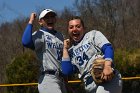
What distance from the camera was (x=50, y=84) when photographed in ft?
18.1

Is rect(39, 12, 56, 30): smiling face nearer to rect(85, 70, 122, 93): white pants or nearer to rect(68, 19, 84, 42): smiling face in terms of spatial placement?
rect(68, 19, 84, 42): smiling face

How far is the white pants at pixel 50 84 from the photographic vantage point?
5489mm

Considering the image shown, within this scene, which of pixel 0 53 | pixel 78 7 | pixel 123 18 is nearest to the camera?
pixel 0 53

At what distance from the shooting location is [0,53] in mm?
25484

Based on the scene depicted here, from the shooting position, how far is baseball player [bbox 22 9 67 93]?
5504 millimetres

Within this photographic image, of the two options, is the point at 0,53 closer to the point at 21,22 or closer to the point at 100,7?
the point at 21,22

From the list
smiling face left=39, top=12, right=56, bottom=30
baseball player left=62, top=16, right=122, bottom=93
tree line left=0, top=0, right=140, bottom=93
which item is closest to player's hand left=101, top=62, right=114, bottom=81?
baseball player left=62, top=16, right=122, bottom=93

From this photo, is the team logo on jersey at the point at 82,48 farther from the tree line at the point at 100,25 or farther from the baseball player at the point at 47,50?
the tree line at the point at 100,25

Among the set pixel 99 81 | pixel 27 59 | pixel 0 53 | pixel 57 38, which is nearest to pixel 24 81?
pixel 27 59

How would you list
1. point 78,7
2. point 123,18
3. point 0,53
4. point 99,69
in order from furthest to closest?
point 123,18 → point 78,7 → point 0,53 → point 99,69

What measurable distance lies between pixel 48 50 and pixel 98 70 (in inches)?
46.1

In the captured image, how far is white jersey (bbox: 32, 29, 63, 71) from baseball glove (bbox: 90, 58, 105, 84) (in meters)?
1.03

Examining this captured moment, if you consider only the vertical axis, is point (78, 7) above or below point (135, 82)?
above

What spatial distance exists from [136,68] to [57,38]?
464 inches
